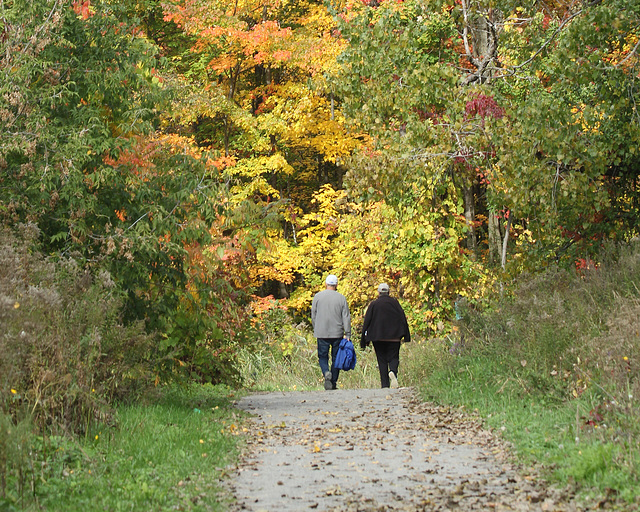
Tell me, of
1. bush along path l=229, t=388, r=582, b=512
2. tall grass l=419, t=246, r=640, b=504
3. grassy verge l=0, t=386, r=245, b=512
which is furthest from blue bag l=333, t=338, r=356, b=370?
grassy verge l=0, t=386, r=245, b=512

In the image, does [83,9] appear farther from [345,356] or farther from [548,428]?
[548,428]

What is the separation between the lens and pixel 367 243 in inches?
899

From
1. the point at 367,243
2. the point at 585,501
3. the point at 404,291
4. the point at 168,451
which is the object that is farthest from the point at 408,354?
→ the point at 585,501

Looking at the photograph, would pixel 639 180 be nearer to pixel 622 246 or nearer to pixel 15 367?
pixel 622 246

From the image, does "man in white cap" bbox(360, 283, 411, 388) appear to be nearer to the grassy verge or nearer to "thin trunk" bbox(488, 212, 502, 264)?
the grassy verge

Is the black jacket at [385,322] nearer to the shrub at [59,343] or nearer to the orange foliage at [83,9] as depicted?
the shrub at [59,343]

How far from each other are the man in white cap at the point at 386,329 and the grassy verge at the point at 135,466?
570 centimetres

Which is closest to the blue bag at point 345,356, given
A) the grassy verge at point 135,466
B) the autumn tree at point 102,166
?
the autumn tree at point 102,166

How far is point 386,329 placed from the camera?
14.6 metres

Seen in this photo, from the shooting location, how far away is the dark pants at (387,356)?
49.0 feet

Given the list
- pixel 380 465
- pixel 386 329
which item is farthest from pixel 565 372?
pixel 386 329

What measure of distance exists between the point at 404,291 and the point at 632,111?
10.4m

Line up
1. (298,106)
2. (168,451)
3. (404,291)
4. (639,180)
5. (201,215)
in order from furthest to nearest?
1. (298,106)
2. (404,291)
3. (639,180)
4. (201,215)
5. (168,451)

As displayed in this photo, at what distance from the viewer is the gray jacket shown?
1488 centimetres
